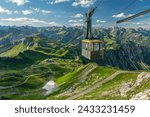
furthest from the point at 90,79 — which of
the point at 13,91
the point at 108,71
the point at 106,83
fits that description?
→ the point at 13,91

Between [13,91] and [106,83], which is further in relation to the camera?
[13,91]

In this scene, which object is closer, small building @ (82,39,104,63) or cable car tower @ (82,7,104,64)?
cable car tower @ (82,7,104,64)

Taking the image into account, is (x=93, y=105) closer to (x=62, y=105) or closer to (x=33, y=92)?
(x=62, y=105)

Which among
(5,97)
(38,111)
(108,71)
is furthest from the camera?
(5,97)

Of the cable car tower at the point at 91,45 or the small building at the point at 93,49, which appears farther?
the small building at the point at 93,49

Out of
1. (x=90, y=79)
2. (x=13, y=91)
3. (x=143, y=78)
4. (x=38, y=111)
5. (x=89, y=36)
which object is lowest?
(x=13, y=91)

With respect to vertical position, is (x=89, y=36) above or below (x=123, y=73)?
above

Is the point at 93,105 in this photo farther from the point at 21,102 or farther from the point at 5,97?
the point at 5,97

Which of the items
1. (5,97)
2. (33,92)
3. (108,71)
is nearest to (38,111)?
(108,71)

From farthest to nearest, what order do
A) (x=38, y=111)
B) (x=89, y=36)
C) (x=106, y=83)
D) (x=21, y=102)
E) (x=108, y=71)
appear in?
(x=108, y=71)
(x=106, y=83)
(x=89, y=36)
(x=21, y=102)
(x=38, y=111)
